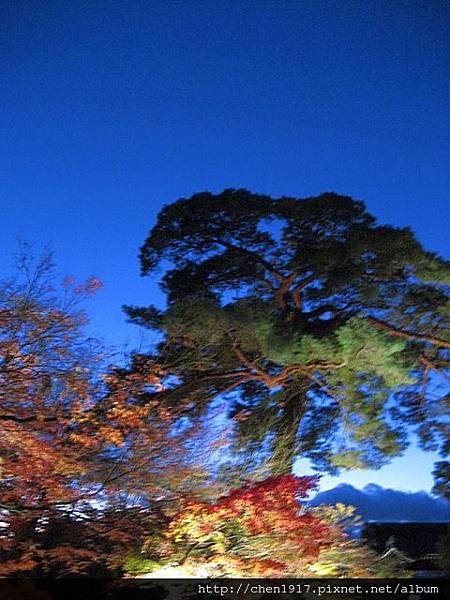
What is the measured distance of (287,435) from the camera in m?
9.29

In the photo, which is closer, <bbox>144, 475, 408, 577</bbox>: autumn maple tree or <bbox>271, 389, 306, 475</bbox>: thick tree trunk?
<bbox>144, 475, 408, 577</bbox>: autumn maple tree

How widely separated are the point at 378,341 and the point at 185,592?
13.6 feet

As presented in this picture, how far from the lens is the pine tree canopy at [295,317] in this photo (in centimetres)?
898

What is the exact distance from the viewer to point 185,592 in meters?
6.92

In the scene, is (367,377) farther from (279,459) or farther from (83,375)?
(83,375)

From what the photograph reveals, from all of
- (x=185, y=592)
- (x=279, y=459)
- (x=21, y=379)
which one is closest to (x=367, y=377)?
(x=279, y=459)

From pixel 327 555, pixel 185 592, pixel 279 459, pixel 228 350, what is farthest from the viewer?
pixel 228 350

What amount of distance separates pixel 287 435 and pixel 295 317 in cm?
198

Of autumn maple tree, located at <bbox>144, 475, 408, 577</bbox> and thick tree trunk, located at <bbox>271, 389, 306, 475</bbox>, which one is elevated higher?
thick tree trunk, located at <bbox>271, 389, 306, 475</bbox>

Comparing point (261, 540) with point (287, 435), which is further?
point (287, 435)

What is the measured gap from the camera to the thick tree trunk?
8812mm

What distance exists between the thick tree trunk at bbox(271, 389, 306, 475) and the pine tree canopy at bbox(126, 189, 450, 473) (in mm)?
23

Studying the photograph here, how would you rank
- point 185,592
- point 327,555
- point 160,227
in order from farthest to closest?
point 160,227, point 327,555, point 185,592

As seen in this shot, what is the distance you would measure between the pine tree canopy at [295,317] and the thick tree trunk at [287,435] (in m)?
0.02
